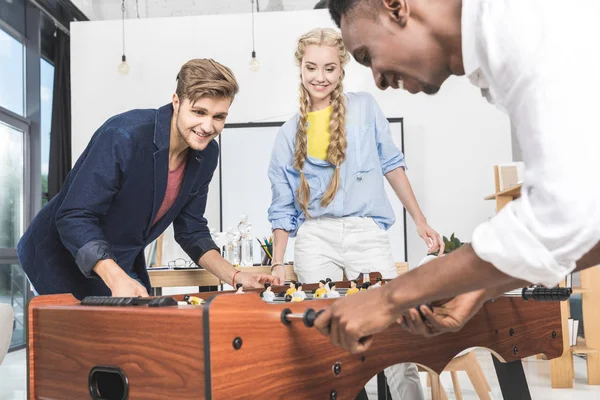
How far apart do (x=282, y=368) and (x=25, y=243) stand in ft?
4.18

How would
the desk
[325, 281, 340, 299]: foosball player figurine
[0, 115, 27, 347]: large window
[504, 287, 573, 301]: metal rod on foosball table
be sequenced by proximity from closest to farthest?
[504, 287, 573, 301]: metal rod on foosball table → [325, 281, 340, 299]: foosball player figurine → the desk → [0, 115, 27, 347]: large window

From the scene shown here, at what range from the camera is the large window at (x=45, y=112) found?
20.9 ft

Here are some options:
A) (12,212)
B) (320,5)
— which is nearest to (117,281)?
(12,212)

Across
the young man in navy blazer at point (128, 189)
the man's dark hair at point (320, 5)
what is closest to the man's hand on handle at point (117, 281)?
the young man in navy blazer at point (128, 189)

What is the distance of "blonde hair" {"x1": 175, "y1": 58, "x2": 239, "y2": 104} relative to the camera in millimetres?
1941

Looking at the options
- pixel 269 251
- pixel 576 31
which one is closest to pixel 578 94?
pixel 576 31

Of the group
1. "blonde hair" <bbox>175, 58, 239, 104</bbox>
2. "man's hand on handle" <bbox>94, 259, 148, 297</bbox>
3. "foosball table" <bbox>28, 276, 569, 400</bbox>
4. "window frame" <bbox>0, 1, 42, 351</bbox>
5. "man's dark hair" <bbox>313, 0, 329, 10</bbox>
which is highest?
"man's dark hair" <bbox>313, 0, 329, 10</bbox>

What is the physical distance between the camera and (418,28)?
98cm

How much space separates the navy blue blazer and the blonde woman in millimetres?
495

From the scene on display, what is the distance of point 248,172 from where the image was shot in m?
A: 5.64

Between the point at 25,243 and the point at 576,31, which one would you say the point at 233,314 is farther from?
the point at 25,243

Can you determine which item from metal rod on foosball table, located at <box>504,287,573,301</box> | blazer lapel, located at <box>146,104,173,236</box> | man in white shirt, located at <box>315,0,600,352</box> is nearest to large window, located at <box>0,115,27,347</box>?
blazer lapel, located at <box>146,104,173,236</box>

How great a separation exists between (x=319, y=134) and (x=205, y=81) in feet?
2.56

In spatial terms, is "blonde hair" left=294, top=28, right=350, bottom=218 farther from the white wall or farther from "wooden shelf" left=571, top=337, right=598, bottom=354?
the white wall
